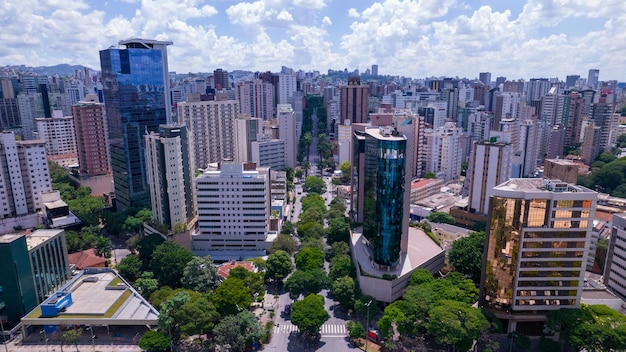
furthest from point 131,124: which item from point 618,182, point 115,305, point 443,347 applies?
point 618,182

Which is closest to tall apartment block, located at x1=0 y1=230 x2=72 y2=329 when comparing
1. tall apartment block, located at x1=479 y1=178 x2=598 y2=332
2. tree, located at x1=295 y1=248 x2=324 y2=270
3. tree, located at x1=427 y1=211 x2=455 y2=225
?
tree, located at x1=295 y1=248 x2=324 y2=270

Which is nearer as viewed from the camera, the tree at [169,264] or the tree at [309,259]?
the tree at [169,264]

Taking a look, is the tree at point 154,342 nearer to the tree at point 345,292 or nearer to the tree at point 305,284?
the tree at point 305,284

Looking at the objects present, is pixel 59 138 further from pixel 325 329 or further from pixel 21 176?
pixel 325 329

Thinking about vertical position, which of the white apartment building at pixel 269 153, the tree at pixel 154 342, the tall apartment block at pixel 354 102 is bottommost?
the tree at pixel 154 342

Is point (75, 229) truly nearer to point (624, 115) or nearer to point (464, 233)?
point (464, 233)

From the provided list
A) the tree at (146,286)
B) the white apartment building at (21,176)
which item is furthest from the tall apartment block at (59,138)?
the tree at (146,286)
